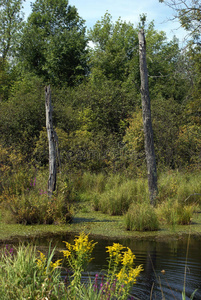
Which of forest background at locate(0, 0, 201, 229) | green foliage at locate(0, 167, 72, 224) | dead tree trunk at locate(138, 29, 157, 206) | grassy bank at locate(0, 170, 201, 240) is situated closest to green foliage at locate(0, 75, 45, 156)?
forest background at locate(0, 0, 201, 229)

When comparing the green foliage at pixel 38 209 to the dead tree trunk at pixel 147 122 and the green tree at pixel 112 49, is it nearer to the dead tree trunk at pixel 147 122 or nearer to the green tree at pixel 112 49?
the dead tree trunk at pixel 147 122

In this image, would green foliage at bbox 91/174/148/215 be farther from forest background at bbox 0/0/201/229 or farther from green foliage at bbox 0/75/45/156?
green foliage at bbox 0/75/45/156

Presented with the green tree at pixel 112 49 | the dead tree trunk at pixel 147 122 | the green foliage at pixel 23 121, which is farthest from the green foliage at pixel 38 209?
the green tree at pixel 112 49

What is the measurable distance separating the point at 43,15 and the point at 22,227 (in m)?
26.1

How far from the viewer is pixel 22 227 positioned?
31.4 ft

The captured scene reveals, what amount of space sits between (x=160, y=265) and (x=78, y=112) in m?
14.7

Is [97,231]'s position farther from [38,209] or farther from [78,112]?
[78,112]

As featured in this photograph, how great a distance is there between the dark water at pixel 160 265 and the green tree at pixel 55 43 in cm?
2223

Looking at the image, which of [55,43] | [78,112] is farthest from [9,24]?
[78,112]

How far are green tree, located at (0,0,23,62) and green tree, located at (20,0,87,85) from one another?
160 cm

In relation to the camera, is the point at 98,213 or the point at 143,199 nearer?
the point at 98,213

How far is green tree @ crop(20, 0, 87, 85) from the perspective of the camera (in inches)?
1153

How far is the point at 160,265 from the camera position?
22.1 feet

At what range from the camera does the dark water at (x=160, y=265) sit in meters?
5.44
